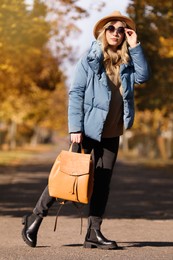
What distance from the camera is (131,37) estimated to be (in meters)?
6.63

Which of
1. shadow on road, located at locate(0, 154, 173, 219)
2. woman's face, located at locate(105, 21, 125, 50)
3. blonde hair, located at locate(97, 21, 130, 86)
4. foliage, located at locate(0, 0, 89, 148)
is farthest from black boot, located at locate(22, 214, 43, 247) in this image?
foliage, located at locate(0, 0, 89, 148)

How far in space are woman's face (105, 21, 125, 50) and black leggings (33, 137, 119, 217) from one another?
790 millimetres

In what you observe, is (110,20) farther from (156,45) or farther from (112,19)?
(156,45)

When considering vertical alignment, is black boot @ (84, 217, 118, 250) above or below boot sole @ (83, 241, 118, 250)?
above

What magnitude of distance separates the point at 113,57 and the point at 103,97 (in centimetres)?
35

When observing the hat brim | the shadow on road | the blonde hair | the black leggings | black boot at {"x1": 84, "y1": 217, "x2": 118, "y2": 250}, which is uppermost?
the hat brim

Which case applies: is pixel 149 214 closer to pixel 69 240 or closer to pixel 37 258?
pixel 69 240

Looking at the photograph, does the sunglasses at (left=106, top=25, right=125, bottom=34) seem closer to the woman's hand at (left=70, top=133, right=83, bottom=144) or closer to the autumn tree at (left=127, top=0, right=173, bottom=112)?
the woman's hand at (left=70, top=133, right=83, bottom=144)

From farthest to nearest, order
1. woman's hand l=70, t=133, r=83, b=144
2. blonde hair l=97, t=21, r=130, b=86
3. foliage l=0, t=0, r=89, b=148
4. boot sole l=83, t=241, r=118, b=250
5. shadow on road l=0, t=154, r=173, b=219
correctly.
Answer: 1. foliage l=0, t=0, r=89, b=148
2. shadow on road l=0, t=154, r=173, b=219
3. boot sole l=83, t=241, r=118, b=250
4. blonde hair l=97, t=21, r=130, b=86
5. woman's hand l=70, t=133, r=83, b=144

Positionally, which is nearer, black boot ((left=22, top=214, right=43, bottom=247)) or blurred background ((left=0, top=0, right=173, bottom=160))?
black boot ((left=22, top=214, right=43, bottom=247))

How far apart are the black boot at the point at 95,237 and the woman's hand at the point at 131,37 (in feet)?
4.83

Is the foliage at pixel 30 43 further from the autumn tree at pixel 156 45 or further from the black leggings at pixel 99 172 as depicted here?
the black leggings at pixel 99 172

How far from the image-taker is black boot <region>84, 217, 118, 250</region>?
678 cm

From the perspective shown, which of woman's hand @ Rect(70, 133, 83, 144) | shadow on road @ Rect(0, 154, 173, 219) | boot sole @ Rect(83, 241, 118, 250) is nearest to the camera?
woman's hand @ Rect(70, 133, 83, 144)
